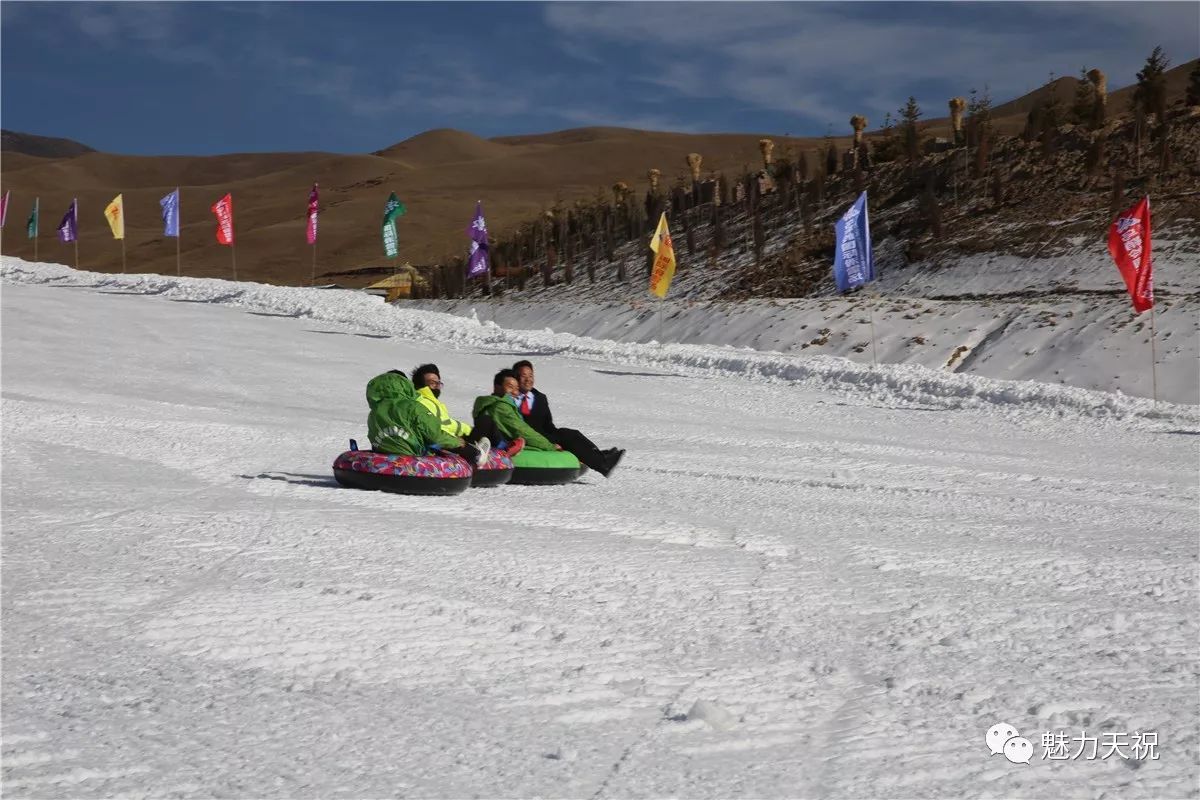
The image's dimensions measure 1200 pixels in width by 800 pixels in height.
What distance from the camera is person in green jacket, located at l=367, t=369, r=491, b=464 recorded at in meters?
9.56

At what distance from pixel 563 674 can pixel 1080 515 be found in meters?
5.77

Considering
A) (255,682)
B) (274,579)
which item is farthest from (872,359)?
(255,682)

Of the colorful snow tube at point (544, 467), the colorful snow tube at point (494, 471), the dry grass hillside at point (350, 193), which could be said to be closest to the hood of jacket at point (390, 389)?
the colorful snow tube at point (494, 471)

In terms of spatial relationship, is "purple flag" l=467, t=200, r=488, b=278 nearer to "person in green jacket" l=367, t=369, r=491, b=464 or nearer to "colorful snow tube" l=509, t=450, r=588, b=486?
"colorful snow tube" l=509, t=450, r=588, b=486

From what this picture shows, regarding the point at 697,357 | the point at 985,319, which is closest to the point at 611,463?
the point at 697,357

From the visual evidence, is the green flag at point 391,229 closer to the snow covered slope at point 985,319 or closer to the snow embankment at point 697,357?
the snow embankment at point 697,357

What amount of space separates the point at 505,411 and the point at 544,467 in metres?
0.67

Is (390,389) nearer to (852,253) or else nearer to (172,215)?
(852,253)

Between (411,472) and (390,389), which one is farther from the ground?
(390,389)

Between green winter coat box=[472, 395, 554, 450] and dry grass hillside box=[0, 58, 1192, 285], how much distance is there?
152 feet

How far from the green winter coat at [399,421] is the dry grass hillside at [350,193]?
47218mm

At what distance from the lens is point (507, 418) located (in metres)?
10.5

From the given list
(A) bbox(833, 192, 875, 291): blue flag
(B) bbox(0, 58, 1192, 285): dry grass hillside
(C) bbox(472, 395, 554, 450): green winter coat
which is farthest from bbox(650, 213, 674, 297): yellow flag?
(B) bbox(0, 58, 1192, 285): dry grass hillside

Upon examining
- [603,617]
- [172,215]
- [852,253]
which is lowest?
[603,617]
